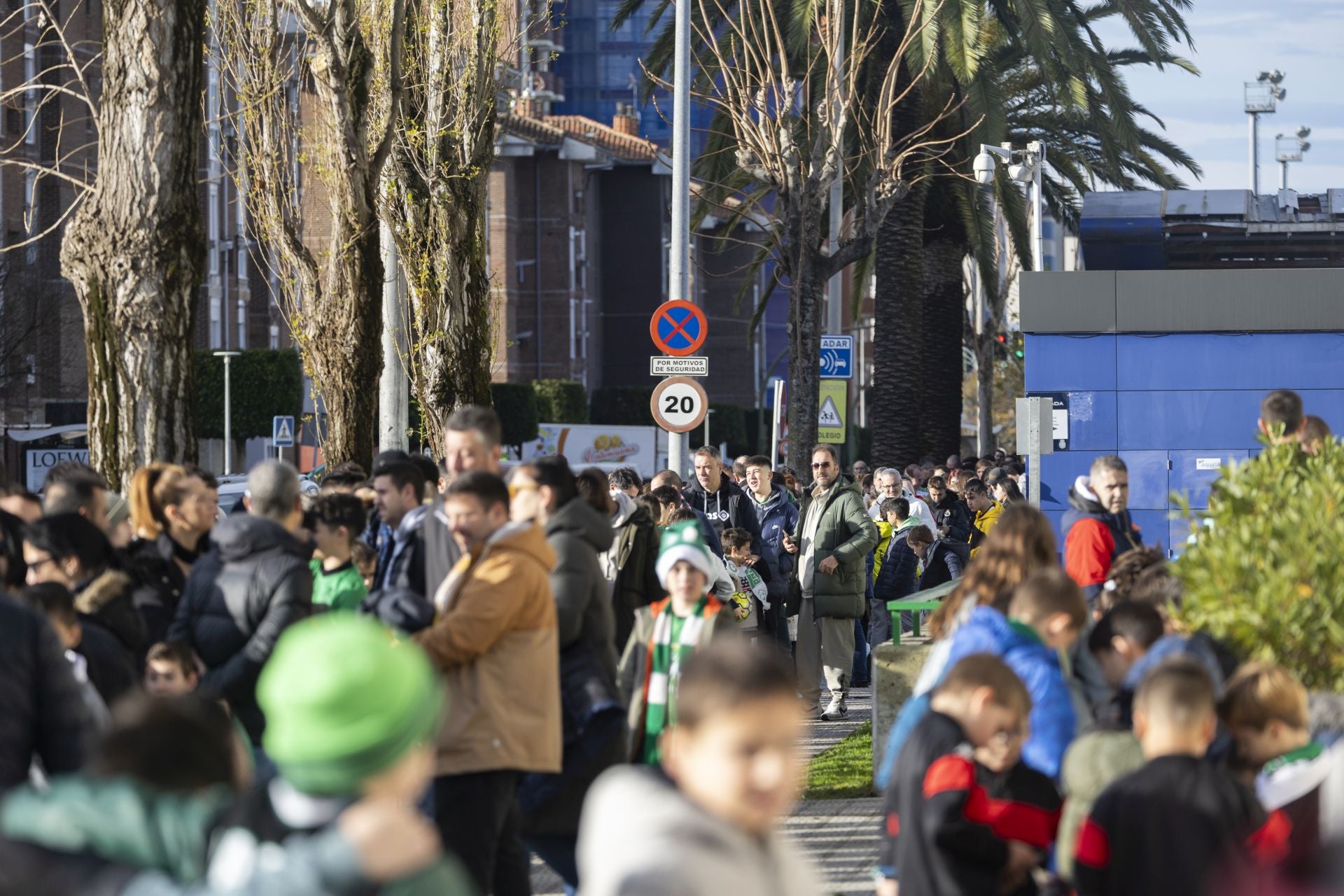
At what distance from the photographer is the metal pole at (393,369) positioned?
16.9 m

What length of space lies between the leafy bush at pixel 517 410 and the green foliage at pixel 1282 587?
180 feet

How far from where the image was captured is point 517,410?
61812mm

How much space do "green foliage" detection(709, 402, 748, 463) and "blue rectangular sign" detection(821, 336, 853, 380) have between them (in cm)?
4922

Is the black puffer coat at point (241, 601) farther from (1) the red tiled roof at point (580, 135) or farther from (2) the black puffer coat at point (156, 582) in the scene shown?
(1) the red tiled roof at point (580, 135)

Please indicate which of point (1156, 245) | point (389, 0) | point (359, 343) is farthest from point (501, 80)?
point (1156, 245)

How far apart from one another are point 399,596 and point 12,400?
42013 millimetres

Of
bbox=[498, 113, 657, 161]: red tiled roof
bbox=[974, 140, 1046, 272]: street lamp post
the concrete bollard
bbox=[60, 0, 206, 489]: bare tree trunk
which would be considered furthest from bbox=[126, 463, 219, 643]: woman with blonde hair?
bbox=[498, 113, 657, 161]: red tiled roof

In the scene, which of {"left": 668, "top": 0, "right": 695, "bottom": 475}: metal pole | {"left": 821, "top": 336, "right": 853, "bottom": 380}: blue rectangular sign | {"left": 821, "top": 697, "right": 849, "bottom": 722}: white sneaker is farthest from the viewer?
{"left": 821, "top": 336, "right": 853, "bottom": 380}: blue rectangular sign

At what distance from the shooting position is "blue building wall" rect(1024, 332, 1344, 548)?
66.5 feet

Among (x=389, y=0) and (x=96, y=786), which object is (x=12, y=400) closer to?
(x=389, y=0)

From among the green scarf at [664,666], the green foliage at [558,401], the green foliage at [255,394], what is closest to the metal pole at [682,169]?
the green scarf at [664,666]

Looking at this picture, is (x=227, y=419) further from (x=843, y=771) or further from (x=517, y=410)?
(x=843, y=771)

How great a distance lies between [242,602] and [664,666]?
4.89ft

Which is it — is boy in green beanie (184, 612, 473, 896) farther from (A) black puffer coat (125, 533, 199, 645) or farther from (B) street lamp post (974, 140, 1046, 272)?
(B) street lamp post (974, 140, 1046, 272)
